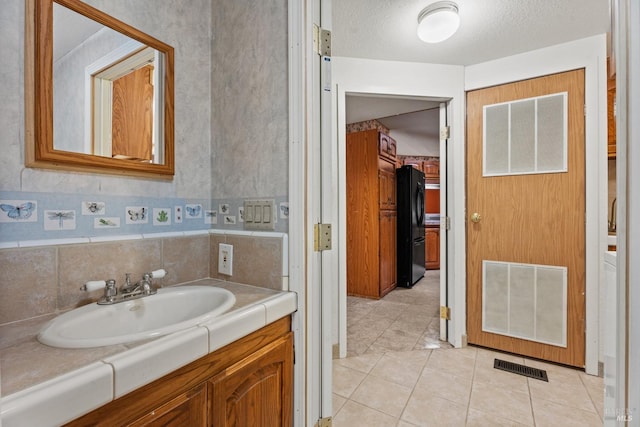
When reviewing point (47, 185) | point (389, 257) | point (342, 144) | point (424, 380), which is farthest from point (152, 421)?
point (389, 257)

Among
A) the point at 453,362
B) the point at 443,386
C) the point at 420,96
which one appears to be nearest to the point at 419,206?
the point at 420,96

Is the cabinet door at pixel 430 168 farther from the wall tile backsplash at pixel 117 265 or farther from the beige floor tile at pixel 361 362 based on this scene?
the wall tile backsplash at pixel 117 265

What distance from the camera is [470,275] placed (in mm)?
2307

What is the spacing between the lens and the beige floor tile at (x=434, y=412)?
1480 mm

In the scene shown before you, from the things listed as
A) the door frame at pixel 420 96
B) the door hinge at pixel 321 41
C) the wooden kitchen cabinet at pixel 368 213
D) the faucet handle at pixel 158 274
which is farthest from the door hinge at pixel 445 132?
the faucet handle at pixel 158 274

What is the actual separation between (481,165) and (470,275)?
902 mm

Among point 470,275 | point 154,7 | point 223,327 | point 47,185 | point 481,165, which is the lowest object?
point 470,275

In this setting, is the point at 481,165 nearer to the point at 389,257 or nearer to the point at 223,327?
the point at 389,257

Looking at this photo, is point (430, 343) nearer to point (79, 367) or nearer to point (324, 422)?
point (324, 422)

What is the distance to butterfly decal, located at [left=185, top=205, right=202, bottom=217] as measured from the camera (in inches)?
48.8

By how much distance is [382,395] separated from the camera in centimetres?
171

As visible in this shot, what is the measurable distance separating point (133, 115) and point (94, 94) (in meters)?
0.14

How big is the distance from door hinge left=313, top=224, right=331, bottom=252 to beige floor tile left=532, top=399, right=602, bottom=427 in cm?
152

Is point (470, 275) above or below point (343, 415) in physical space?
above
